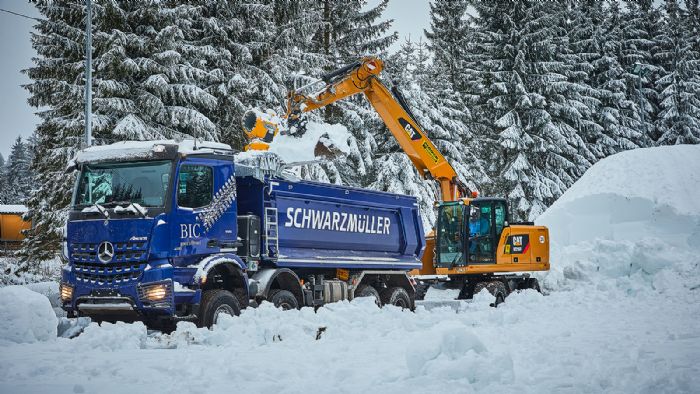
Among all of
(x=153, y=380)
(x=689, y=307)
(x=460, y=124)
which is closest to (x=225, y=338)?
(x=153, y=380)

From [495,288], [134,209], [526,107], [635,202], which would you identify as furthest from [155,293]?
[526,107]

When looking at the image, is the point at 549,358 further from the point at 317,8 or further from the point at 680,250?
the point at 317,8

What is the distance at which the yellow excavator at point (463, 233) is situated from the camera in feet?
55.8

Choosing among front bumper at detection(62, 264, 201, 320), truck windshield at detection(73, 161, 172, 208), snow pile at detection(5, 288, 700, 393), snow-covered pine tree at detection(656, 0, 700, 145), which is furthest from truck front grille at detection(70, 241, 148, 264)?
snow-covered pine tree at detection(656, 0, 700, 145)

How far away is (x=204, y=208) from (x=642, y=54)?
4777 cm

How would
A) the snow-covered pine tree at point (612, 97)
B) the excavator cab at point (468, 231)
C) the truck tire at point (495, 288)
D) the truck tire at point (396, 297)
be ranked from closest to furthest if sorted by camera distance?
the truck tire at point (396, 297)
the truck tire at point (495, 288)
the excavator cab at point (468, 231)
the snow-covered pine tree at point (612, 97)

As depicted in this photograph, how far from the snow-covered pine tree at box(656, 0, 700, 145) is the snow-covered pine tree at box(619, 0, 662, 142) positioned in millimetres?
608

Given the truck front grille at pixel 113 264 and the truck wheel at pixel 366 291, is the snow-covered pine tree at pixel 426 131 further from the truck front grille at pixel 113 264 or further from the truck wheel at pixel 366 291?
the truck front grille at pixel 113 264

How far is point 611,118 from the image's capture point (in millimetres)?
44469

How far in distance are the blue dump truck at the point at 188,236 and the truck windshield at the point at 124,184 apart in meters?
0.02

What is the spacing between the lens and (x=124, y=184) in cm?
987

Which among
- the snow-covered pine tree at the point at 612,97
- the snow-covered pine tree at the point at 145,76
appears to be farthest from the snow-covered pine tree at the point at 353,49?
the snow-covered pine tree at the point at 612,97

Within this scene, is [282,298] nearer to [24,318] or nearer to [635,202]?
[24,318]

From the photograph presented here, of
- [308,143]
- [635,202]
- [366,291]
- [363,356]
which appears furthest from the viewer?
[635,202]
